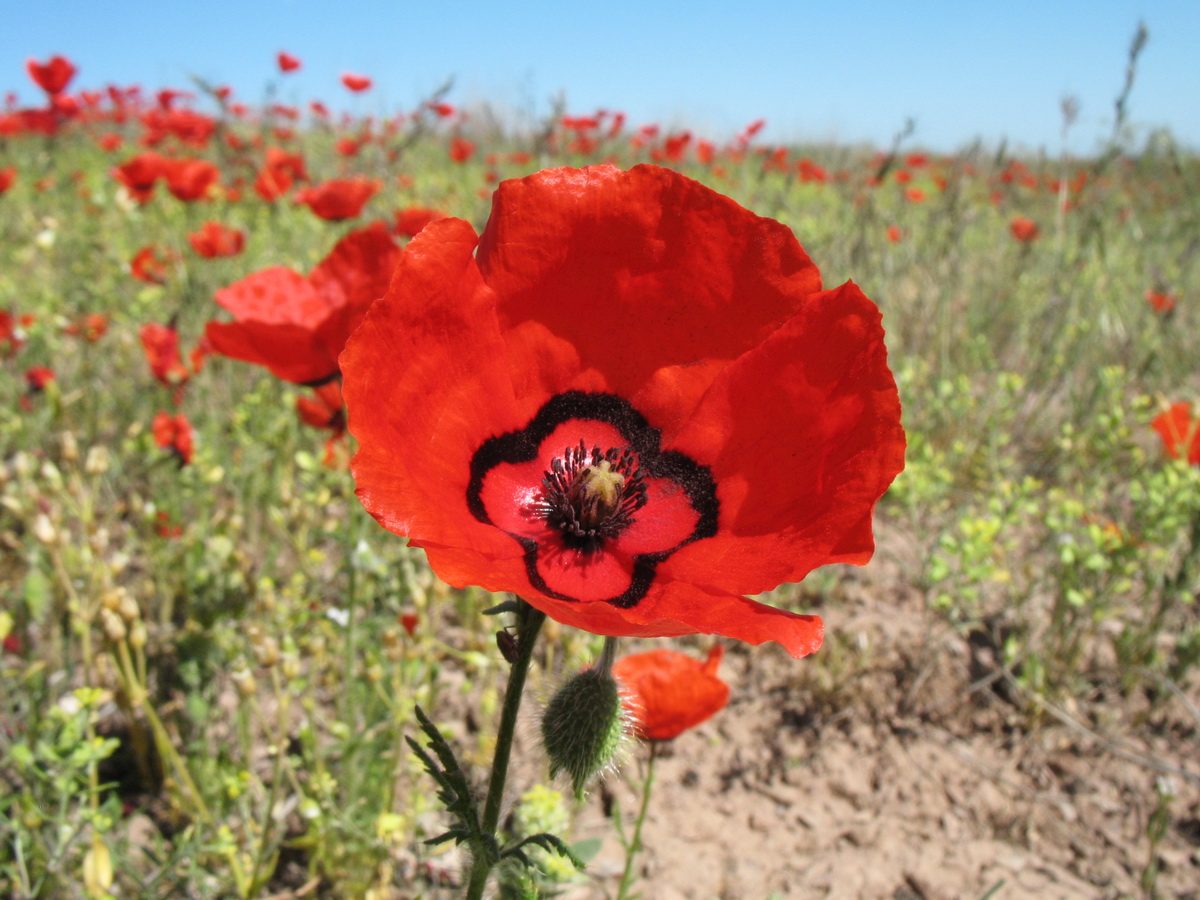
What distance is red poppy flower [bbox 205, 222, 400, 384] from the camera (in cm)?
182

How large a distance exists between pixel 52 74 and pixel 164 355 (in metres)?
4.95

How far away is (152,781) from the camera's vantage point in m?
2.46

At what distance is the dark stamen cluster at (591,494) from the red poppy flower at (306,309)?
57 cm

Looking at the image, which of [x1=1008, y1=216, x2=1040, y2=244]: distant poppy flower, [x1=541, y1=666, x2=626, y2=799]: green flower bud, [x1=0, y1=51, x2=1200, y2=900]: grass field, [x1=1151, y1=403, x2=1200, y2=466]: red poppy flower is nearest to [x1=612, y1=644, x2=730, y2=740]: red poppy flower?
[x1=0, y1=51, x2=1200, y2=900]: grass field

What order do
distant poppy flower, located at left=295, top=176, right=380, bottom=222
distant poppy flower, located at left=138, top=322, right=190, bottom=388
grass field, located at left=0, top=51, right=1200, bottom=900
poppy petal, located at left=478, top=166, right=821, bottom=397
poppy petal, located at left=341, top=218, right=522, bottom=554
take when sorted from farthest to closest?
distant poppy flower, located at left=295, top=176, right=380, bottom=222 → distant poppy flower, located at left=138, top=322, right=190, bottom=388 → grass field, located at left=0, top=51, right=1200, bottom=900 → poppy petal, located at left=478, top=166, right=821, bottom=397 → poppy petal, located at left=341, top=218, right=522, bottom=554

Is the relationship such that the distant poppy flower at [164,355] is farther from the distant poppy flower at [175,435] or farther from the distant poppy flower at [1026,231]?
the distant poppy flower at [1026,231]

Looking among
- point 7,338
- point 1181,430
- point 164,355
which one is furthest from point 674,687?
point 7,338

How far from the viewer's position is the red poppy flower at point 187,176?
480cm

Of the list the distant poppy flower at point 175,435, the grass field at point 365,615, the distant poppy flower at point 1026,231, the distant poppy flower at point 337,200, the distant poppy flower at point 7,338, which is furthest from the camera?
the distant poppy flower at point 1026,231

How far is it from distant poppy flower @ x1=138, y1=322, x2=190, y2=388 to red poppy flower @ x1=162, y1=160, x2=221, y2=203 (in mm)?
1765

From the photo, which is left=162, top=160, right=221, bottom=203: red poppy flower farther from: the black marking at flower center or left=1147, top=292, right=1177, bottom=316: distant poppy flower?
left=1147, top=292, right=1177, bottom=316: distant poppy flower

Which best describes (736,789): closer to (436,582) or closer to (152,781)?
(436,582)

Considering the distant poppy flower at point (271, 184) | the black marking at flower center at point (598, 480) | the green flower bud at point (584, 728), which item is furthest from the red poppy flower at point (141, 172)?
the green flower bud at point (584, 728)

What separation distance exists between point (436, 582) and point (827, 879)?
137 centimetres
